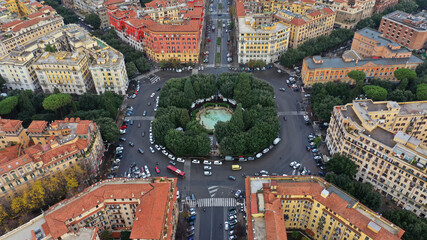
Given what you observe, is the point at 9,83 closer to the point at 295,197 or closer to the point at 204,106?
the point at 204,106

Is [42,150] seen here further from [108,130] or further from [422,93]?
[422,93]

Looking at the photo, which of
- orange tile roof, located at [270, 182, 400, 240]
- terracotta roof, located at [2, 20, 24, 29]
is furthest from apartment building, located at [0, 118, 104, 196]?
terracotta roof, located at [2, 20, 24, 29]

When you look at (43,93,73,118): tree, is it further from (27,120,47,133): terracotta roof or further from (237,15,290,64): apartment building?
(237,15,290,64): apartment building

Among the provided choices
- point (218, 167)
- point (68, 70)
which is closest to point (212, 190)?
point (218, 167)

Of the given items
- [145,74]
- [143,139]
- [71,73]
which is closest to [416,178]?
[143,139]

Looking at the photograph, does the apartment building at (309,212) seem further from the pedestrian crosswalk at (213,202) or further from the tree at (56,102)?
the tree at (56,102)

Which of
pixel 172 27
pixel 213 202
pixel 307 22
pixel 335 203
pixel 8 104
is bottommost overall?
pixel 213 202
